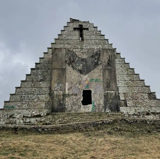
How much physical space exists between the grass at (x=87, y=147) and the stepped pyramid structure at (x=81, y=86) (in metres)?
4.67

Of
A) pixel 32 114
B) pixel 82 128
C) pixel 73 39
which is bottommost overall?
pixel 82 128

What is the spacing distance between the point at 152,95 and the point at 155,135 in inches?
233

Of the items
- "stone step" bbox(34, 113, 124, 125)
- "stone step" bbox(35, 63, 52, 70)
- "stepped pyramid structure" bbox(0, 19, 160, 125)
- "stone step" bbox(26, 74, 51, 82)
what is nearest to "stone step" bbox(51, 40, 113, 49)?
"stepped pyramid structure" bbox(0, 19, 160, 125)

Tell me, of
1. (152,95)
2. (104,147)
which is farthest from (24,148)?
(152,95)

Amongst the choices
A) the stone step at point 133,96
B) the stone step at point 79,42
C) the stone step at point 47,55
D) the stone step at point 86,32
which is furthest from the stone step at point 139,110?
the stone step at point 86,32

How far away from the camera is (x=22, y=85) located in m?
15.5

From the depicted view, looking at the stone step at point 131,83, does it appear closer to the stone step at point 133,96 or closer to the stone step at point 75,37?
the stone step at point 133,96

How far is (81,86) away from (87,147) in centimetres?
777

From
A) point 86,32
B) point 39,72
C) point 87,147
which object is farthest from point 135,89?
point 87,147

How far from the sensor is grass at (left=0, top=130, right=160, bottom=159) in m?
6.59

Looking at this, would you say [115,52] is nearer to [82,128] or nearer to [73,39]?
[73,39]

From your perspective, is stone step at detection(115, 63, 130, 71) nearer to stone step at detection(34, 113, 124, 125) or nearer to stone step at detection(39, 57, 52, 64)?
stone step at detection(34, 113, 124, 125)

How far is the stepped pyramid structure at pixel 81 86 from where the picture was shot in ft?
47.6

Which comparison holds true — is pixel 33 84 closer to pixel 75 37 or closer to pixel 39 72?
pixel 39 72
